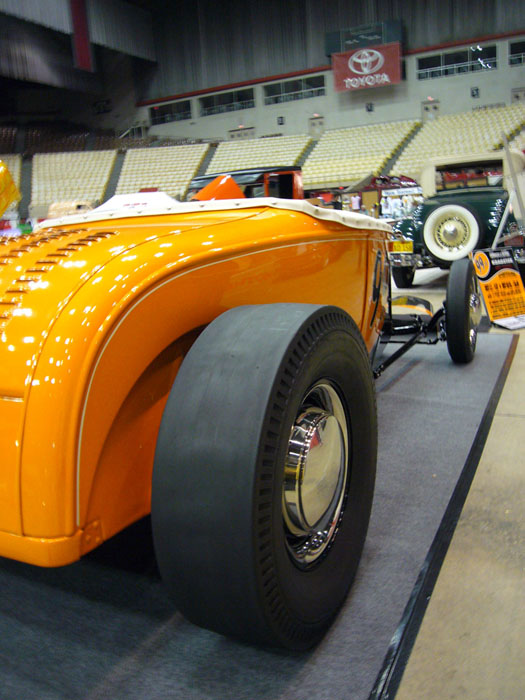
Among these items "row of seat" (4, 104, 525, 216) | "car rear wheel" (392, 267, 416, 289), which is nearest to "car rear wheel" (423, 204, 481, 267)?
"car rear wheel" (392, 267, 416, 289)

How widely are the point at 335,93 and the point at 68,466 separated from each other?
26.2 m

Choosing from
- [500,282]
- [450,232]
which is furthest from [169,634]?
[450,232]

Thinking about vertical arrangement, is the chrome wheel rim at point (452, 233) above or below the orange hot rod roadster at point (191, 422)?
above

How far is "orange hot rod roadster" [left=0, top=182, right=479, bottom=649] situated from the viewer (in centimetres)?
98

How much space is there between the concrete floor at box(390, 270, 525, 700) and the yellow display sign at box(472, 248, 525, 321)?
9.71 feet

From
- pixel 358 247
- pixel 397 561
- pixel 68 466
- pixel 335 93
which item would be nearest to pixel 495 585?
pixel 397 561

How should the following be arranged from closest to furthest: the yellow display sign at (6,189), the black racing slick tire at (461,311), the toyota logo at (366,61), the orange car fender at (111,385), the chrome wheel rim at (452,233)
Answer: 1. the orange car fender at (111,385)
2. the yellow display sign at (6,189)
3. the black racing slick tire at (461,311)
4. the chrome wheel rim at (452,233)
5. the toyota logo at (366,61)

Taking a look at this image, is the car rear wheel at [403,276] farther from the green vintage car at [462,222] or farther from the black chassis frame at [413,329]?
the black chassis frame at [413,329]

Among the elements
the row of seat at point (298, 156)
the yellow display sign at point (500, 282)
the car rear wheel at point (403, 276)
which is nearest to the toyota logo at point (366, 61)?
the row of seat at point (298, 156)

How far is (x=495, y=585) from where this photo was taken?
1492 mm

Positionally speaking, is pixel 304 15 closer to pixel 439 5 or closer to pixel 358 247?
pixel 439 5

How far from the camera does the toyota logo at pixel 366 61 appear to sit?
22.5 m

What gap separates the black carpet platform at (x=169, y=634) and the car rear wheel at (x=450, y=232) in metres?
4.61

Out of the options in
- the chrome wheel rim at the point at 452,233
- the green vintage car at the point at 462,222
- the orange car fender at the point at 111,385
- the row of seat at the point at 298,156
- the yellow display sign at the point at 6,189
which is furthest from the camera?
the row of seat at the point at 298,156
